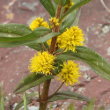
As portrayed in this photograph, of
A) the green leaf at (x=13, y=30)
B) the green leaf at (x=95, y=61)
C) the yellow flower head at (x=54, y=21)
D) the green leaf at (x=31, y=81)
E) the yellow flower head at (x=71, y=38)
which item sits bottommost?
the green leaf at (x=31, y=81)

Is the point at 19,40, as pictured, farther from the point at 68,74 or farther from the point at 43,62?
the point at 68,74

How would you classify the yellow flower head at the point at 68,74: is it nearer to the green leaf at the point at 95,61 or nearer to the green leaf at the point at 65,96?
the green leaf at the point at 95,61

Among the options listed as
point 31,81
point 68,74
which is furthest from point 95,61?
point 31,81

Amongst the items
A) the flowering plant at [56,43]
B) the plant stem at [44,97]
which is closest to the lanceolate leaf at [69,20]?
the flowering plant at [56,43]

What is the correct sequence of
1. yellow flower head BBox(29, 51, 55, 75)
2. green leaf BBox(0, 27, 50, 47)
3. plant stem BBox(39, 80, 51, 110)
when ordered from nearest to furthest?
1. green leaf BBox(0, 27, 50, 47)
2. yellow flower head BBox(29, 51, 55, 75)
3. plant stem BBox(39, 80, 51, 110)

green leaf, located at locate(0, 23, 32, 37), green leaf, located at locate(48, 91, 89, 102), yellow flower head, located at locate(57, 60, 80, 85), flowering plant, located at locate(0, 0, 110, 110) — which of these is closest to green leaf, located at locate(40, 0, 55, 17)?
flowering plant, located at locate(0, 0, 110, 110)

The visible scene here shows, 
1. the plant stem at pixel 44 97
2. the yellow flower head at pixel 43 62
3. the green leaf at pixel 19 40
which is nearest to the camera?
the green leaf at pixel 19 40

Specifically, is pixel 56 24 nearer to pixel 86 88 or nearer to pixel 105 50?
pixel 86 88

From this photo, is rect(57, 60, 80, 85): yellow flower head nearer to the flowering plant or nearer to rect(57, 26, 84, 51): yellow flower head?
the flowering plant

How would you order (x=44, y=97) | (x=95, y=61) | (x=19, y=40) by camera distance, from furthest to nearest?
(x=44, y=97)
(x=95, y=61)
(x=19, y=40)
